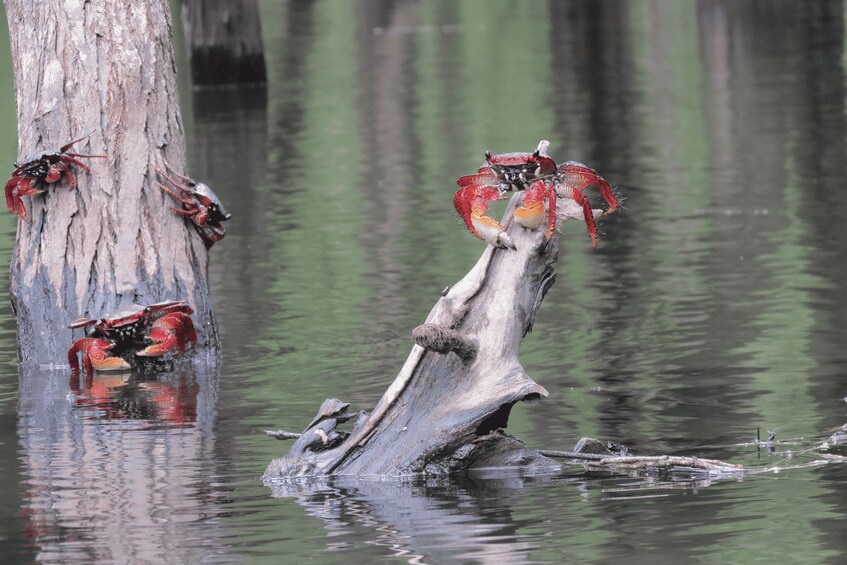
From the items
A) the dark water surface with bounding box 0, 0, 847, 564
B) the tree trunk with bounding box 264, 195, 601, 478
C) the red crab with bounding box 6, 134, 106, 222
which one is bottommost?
the dark water surface with bounding box 0, 0, 847, 564

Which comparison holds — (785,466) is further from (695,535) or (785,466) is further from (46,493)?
(46,493)

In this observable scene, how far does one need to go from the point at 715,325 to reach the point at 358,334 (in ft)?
7.29

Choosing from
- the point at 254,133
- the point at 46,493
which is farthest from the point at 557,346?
the point at 254,133

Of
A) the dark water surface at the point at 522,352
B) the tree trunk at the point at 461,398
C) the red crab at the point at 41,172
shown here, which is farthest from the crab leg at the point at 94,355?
the tree trunk at the point at 461,398

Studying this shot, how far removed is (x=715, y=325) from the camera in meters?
11.5

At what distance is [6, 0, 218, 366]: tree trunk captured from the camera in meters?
10.8

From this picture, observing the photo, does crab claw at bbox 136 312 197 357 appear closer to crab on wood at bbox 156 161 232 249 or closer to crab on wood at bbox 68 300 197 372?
crab on wood at bbox 68 300 197 372

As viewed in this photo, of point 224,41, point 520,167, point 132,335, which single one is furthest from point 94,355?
point 224,41

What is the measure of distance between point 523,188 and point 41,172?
3.87 meters

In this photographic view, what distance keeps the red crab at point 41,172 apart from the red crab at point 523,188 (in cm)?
334

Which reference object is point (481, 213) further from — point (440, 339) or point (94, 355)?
point (94, 355)

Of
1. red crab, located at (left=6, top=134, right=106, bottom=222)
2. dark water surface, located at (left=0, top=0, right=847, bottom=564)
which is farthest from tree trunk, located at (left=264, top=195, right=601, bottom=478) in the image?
red crab, located at (left=6, top=134, right=106, bottom=222)

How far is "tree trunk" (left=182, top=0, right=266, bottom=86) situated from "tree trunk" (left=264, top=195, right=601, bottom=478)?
20513 mm

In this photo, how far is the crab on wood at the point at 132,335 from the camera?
1070cm
